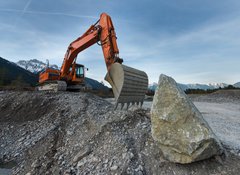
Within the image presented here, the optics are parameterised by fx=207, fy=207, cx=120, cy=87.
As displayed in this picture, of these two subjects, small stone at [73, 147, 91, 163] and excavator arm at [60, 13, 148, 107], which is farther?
excavator arm at [60, 13, 148, 107]

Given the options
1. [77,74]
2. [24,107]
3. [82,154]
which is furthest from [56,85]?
[82,154]

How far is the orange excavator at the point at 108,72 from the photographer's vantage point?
20.8 ft

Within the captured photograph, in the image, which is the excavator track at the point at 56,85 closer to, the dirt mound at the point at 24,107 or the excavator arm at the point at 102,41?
the excavator arm at the point at 102,41

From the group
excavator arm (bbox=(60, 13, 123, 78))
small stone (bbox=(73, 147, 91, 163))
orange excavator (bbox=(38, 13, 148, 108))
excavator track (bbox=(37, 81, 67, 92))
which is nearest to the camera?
small stone (bbox=(73, 147, 91, 163))

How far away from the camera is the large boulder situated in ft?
10.7

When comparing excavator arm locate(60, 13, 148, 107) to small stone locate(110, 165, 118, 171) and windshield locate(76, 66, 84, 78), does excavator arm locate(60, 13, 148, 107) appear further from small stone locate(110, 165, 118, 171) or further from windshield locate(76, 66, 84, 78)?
windshield locate(76, 66, 84, 78)

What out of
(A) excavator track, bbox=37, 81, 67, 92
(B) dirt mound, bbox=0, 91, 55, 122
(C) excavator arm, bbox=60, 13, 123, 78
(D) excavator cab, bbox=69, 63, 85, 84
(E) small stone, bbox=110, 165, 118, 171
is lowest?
(E) small stone, bbox=110, 165, 118, 171

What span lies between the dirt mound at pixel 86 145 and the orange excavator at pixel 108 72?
945mm

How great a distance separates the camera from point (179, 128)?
3.46 metres

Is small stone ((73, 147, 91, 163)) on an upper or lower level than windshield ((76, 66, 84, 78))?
lower

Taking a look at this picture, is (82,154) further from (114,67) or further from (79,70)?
(79,70)

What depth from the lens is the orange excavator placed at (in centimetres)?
634

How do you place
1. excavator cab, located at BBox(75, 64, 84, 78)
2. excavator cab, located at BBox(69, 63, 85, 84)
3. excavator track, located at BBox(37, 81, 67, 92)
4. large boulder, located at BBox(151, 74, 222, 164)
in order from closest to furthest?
1. large boulder, located at BBox(151, 74, 222, 164)
2. excavator track, located at BBox(37, 81, 67, 92)
3. excavator cab, located at BBox(69, 63, 85, 84)
4. excavator cab, located at BBox(75, 64, 84, 78)

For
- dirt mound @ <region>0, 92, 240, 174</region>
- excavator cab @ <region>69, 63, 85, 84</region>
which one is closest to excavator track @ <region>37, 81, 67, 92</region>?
excavator cab @ <region>69, 63, 85, 84</region>
